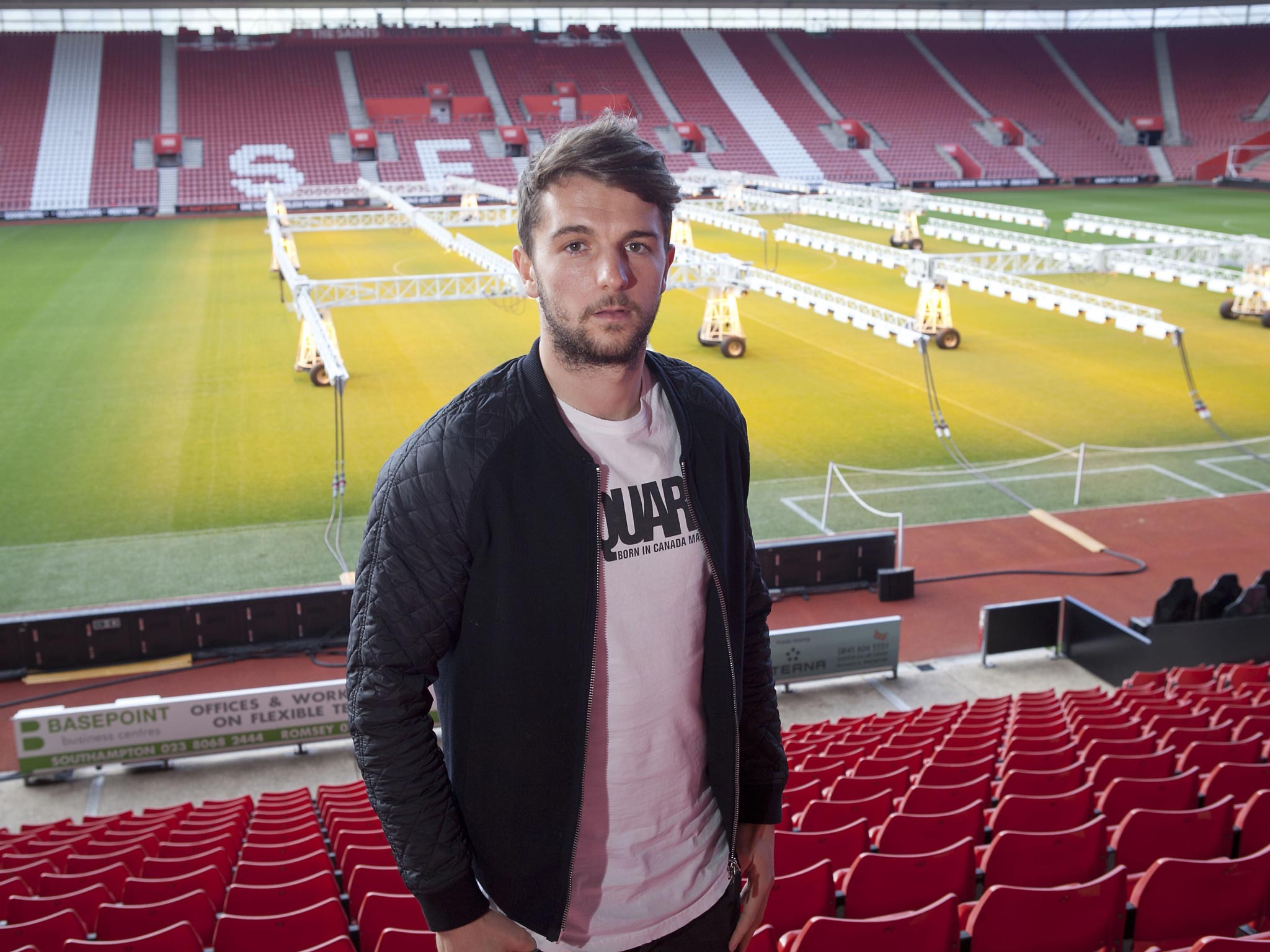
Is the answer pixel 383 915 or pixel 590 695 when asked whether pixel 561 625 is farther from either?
pixel 383 915

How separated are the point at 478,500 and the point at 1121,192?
229ft

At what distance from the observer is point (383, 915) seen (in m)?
5.05

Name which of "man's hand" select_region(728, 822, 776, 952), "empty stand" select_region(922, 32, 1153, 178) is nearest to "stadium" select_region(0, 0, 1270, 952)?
"man's hand" select_region(728, 822, 776, 952)

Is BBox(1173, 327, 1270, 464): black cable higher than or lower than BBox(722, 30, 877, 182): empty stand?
lower

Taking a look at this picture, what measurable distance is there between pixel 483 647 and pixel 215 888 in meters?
4.31

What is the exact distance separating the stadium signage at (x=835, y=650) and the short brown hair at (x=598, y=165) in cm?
1010

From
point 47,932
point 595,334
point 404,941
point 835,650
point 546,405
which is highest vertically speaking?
point 595,334

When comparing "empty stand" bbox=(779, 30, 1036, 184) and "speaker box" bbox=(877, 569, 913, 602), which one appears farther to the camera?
"empty stand" bbox=(779, 30, 1036, 184)

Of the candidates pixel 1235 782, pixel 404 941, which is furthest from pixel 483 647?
pixel 1235 782

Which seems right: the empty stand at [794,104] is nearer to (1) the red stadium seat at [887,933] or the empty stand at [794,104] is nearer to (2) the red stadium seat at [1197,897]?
(2) the red stadium seat at [1197,897]

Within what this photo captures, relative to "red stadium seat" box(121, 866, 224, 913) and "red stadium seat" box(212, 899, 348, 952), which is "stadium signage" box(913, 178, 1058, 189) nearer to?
"red stadium seat" box(121, 866, 224, 913)

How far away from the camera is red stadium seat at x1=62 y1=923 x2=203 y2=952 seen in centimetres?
469

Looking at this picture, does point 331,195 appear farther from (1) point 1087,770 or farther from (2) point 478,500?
(2) point 478,500

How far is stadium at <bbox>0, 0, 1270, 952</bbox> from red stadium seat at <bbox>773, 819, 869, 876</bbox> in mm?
25
